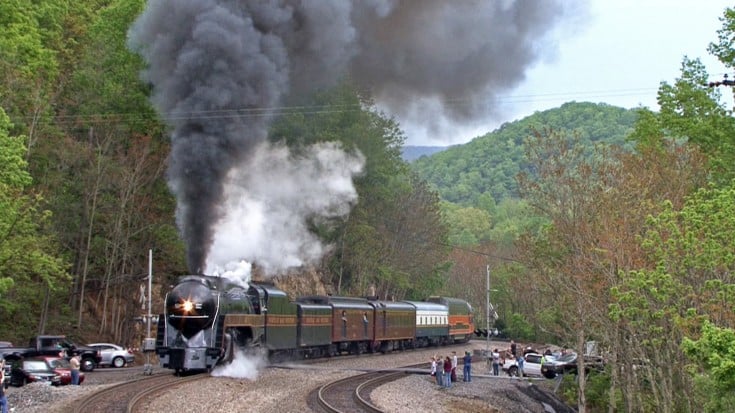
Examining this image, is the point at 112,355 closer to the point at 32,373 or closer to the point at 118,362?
the point at 118,362

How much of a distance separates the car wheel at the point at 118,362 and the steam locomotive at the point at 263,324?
26.5 feet

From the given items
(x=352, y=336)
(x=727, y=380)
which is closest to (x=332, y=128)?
(x=352, y=336)

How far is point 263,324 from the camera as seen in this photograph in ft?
93.9

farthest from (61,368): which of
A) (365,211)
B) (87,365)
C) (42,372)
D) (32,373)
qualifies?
(365,211)

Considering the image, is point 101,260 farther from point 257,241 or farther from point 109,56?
point 109,56

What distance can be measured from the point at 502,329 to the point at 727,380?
6483 cm

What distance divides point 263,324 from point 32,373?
724 centimetres

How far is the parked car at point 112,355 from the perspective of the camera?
36.8 metres

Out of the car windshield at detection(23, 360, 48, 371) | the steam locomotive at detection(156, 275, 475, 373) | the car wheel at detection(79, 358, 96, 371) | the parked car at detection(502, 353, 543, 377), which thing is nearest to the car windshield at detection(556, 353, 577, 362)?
the parked car at detection(502, 353, 543, 377)

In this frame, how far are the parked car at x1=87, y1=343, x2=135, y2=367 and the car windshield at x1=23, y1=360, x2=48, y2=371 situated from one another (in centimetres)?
1000

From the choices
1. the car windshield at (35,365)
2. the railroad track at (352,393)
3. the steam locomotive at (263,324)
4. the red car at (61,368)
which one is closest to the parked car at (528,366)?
the steam locomotive at (263,324)

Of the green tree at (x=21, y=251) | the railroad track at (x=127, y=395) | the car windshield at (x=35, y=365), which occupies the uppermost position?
the green tree at (x=21, y=251)

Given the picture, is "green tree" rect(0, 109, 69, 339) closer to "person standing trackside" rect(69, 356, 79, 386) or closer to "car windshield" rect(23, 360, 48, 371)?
"car windshield" rect(23, 360, 48, 371)

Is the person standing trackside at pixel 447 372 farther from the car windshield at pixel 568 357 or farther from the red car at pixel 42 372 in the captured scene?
the car windshield at pixel 568 357
